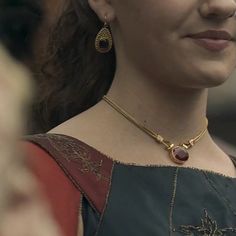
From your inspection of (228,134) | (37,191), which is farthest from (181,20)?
(228,134)

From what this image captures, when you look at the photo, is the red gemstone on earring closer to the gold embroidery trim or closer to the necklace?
the necklace

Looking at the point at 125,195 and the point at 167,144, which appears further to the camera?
the point at 167,144

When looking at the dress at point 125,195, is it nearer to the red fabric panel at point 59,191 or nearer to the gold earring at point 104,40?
the red fabric panel at point 59,191

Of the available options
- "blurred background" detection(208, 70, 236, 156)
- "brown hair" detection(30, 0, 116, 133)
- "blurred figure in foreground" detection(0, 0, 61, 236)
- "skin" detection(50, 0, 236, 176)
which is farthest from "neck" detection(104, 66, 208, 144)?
"blurred background" detection(208, 70, 236, 156)

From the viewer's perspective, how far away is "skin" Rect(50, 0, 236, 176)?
1166 mm

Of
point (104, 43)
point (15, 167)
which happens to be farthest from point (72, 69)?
point (15, 167)

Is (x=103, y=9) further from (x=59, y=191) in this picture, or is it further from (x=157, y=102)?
(x=59, y=191)

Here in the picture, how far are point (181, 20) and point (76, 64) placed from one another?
37cm

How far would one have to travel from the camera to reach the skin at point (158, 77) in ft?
3.83

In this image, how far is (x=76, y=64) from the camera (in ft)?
4.80

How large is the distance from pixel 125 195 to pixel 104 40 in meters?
0.34

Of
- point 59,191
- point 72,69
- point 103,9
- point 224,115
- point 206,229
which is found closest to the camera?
point 59,191

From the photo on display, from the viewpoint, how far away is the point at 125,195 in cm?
116

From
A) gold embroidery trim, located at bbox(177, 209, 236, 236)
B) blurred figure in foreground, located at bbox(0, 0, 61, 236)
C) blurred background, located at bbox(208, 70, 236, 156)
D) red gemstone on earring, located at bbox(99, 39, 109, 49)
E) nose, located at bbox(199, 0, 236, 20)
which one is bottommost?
blurred background, located at bbox(208, 70, 236, 156)
